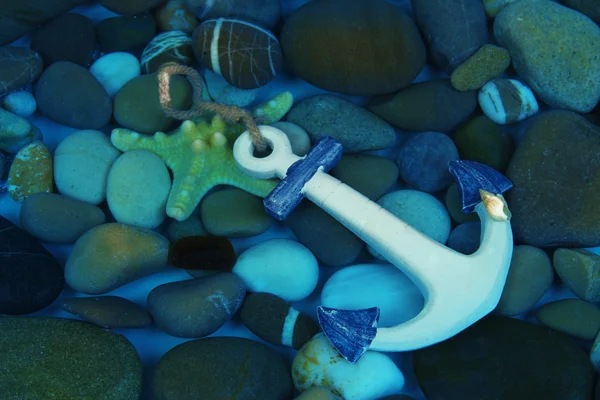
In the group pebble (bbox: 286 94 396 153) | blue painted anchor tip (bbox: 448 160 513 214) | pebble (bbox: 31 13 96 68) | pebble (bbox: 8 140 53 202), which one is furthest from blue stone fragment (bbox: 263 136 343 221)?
pebble (bbox: 31 13 96 68)

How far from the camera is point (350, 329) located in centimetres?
130

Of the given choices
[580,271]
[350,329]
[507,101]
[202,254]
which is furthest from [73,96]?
[580,271]

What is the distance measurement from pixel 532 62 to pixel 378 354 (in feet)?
3.06

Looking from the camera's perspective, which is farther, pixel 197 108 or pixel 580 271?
pixel 197 108

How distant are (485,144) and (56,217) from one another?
47.1 inches

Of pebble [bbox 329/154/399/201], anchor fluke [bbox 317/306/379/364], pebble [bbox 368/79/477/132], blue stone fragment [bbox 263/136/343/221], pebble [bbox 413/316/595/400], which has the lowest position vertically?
pebble [bbox 413/316/595/400]

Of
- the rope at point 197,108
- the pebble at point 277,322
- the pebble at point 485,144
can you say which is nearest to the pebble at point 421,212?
the pebble at point 485,144

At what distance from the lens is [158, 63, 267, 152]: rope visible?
1.48 meters

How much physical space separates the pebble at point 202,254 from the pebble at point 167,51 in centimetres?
54

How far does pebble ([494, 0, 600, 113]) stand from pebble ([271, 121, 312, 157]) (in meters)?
0.67

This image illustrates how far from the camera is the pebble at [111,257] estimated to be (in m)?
1.44

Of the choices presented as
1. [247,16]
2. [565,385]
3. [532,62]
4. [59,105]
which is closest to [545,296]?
[565,385]

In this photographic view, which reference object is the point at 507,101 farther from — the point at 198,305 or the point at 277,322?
the point at 198,305

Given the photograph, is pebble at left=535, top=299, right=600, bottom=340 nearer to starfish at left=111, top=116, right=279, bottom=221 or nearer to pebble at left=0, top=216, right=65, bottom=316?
starfish at left=111, top=116, right=279, bottom=221
